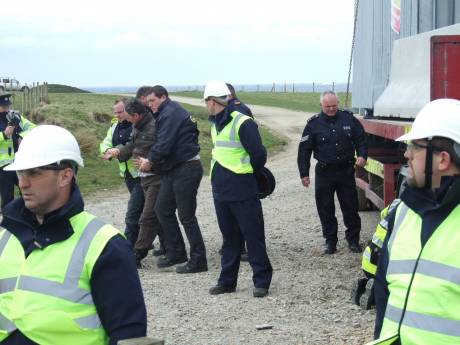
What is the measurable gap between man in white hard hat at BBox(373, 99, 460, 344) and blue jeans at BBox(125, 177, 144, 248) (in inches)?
256

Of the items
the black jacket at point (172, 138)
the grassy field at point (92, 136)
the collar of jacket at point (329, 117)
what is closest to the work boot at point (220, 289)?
the black jacket at point (172, 138)

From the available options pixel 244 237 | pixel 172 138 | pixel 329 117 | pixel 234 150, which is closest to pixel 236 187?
pixel 234 150

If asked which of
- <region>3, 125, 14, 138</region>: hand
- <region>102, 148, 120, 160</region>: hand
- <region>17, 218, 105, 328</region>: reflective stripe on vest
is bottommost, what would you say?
<region>102, 148, 120, 160</region>: hand

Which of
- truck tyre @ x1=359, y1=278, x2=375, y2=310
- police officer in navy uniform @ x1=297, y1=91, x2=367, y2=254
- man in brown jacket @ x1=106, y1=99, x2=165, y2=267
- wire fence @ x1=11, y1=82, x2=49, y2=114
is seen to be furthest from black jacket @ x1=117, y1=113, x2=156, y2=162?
wire fence @ x1=11, y1=82, x2=49, y2=114

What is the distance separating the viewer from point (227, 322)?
6945 millimetres

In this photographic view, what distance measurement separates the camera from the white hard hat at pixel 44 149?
3.12 meters

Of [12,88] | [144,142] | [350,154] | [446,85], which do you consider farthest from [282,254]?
[12,88]

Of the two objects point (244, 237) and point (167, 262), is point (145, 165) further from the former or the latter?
point (244, 237)

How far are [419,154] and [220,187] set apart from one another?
4774 millimetres

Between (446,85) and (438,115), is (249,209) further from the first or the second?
(438,115)

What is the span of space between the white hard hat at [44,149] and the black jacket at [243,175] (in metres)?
4.59

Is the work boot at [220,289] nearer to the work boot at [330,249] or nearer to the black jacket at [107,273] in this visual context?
the work boot at [330,249]

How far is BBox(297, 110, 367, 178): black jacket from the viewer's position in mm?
9586

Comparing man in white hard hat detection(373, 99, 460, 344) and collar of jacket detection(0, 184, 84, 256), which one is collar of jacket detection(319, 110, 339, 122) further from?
collar of jacket detection(0, 184, 84, 256)
